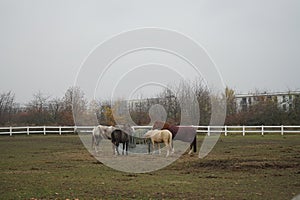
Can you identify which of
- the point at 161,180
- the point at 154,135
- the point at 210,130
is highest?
the point at 154,135

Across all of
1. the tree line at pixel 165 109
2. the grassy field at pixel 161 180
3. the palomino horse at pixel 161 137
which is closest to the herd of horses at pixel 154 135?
the palomino horse at pixel 161 137

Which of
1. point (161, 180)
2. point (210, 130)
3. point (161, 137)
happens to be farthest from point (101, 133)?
point (210, 130)

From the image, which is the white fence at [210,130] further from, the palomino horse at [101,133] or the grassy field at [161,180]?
A: the grassy field at [161,180]

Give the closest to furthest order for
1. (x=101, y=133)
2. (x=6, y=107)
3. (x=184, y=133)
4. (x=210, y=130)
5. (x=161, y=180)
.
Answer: (x=161, y=180) < (x=184, y=133) < (x=101, y=133) < (x=210, y=130) < (x=6, y=107)

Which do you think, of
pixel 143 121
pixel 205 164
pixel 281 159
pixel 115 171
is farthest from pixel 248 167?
pixel 143 121

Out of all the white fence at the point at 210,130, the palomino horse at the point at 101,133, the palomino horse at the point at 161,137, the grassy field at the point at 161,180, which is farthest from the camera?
the white fence at the point at 210,130

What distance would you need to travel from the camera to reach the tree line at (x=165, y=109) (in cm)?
3669

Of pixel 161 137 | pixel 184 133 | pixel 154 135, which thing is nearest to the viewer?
pixel 161 137

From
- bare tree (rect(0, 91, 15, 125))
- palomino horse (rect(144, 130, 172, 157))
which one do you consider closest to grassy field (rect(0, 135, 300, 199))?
palomino horse (rect(144, 130, 172, 157))

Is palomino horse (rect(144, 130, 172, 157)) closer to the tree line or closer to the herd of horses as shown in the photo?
the herd of horses

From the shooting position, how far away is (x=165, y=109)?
37.8 m

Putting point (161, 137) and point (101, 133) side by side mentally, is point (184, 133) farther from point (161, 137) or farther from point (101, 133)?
point (101, 133)

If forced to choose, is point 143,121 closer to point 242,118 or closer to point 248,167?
point 242,118

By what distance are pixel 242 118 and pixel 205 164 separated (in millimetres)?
29397
